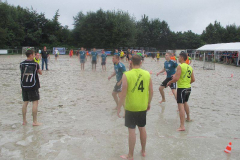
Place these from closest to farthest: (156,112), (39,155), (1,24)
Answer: (39,155)
(156,112)
(1,24)

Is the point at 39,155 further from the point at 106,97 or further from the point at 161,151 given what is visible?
the point at 106,97

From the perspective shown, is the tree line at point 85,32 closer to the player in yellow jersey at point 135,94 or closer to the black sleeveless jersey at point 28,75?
the black sleeveless jersey at point 28,75

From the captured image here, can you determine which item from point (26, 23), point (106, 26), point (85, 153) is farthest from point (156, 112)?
point (26, 23)

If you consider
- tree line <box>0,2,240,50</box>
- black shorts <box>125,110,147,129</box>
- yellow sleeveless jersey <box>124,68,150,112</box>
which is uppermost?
tree line <box>0,2,240,50</box>

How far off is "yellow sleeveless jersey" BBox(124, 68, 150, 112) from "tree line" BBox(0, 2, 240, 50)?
4833 centimetres

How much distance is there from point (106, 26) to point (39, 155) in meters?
50.5

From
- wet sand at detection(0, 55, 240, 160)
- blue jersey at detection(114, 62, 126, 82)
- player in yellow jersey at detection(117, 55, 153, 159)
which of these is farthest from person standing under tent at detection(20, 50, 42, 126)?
player in yellow jersey at detection(117, 55, 153, 159)

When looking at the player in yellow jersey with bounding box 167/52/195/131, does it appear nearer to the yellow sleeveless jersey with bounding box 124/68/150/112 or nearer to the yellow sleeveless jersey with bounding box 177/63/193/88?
the yellow sleeveless jersey with bounding box 177/63/193/88

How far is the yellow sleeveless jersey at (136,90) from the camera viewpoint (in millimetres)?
3531

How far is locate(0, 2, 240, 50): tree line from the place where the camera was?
1980 inches

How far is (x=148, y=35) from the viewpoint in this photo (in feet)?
205

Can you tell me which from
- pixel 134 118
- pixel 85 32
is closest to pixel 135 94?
pixel 134 118

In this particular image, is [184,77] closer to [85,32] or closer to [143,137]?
[143,137]

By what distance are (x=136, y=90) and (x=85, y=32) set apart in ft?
170
